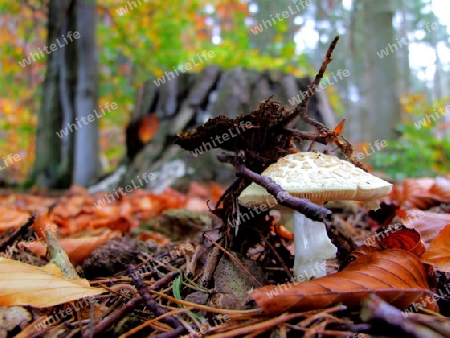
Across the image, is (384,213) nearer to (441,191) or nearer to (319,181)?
(441,191)

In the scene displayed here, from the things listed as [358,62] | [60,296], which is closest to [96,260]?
[60,296]

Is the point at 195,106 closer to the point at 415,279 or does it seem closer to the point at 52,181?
the point at 52,181

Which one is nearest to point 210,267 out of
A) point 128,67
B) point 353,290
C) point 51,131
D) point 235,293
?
point 235,293

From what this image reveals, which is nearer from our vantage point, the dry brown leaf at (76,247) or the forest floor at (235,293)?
the forest floor at (235,293)

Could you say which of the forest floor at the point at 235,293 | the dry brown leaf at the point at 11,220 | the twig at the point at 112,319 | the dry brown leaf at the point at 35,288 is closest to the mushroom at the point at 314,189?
the forest floor at the point at 235,293

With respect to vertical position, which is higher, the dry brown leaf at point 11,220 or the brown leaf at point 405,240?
the dry brown leaf at point 11,220

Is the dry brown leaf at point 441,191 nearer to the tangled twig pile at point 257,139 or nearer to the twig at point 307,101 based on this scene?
the tangled twig pile at point 257,139
